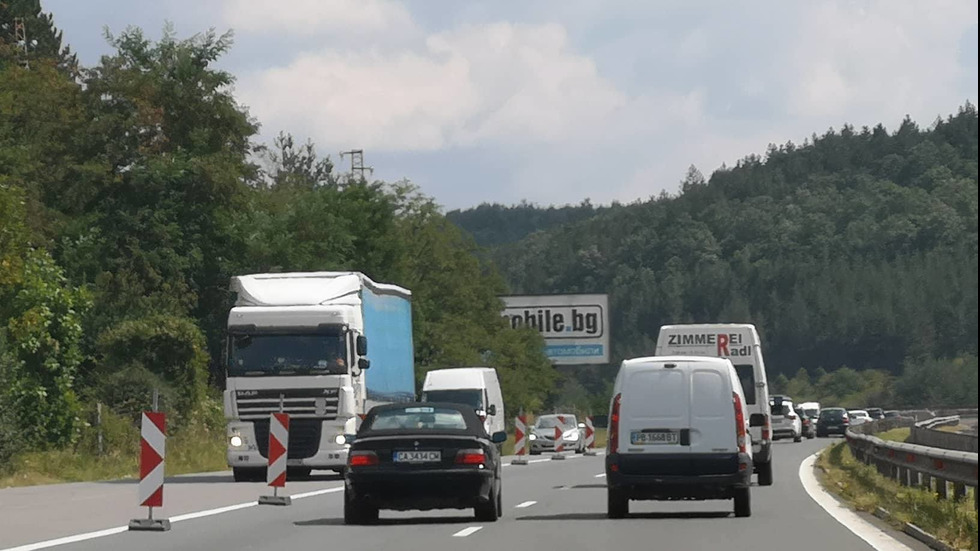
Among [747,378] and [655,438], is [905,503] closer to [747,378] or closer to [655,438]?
[655,438]

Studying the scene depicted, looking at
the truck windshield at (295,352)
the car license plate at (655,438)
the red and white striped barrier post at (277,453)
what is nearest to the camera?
the car license plate at (655,438)

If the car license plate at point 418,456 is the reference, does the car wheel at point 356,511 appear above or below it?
below

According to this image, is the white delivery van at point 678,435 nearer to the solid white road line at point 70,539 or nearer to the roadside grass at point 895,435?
the solid white road line at point 70,539

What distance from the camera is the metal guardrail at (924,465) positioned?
19.7 m

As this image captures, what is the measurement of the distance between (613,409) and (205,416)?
109ft

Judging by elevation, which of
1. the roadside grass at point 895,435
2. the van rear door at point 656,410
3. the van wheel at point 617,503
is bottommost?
the roadside grass at point 895,435

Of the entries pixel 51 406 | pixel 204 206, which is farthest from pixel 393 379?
pixel 204 206

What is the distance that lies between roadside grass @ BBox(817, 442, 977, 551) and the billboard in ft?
167

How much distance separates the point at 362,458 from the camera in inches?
821

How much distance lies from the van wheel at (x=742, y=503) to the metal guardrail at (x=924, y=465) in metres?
2.11

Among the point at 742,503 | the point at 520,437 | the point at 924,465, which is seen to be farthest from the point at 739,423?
the point at 520,437

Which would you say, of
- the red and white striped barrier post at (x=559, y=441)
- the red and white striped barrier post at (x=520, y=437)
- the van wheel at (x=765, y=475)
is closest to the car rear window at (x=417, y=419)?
the van wheel at (x=765, y=475)

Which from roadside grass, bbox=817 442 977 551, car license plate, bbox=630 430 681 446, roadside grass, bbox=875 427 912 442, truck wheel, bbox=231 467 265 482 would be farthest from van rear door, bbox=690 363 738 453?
roadside grass, bbox=875 427 912 442

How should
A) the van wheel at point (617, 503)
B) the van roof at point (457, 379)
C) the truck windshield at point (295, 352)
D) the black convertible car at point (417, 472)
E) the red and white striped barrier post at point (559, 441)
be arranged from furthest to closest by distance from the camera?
the red and white striped barrier post at point (559, 441)
the van roof at point (457, 379)
the truck windshield at point (295, 352)
the van wheel at point (617, 503)
the black convertible car at point (417, 472)
